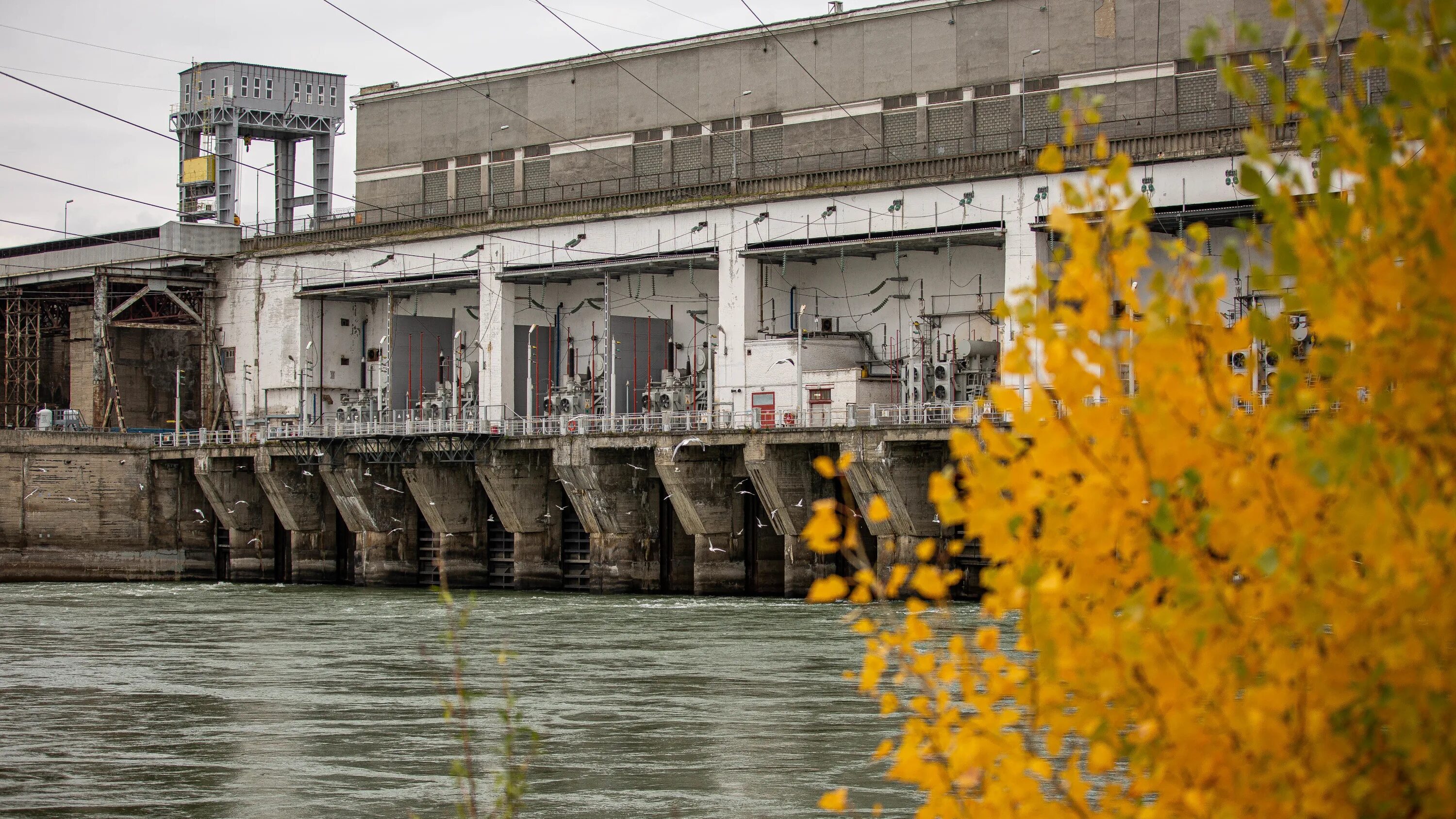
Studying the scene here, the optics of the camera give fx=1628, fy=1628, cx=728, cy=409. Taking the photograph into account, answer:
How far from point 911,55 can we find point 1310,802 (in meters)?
56.3

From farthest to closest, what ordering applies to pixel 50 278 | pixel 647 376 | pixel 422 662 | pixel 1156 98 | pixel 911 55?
pixel 50 278
pixel 647 376
pixel 911 55
pixel 1156 98
pixel 422 662

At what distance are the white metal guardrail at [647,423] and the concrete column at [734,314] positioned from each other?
2.94ft

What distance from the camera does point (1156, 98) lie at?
53.7m

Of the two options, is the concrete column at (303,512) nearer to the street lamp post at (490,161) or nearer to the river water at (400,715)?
the street lamp post at (490,161)

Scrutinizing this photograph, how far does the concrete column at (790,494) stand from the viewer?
5078cm

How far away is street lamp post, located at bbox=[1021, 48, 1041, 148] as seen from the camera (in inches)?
2201

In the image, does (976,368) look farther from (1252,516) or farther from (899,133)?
(1252,516)

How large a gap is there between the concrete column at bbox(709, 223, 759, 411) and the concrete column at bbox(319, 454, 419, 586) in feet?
44.9

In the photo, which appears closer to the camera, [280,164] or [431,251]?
[431,251]

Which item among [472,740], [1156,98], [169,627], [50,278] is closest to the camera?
[472,740]

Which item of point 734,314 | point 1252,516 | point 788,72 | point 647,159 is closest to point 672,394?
point 734,314

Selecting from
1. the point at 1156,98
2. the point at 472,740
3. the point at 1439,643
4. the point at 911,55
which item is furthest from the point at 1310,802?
the point at 911,55

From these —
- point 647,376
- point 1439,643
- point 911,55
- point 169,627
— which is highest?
point 911,55

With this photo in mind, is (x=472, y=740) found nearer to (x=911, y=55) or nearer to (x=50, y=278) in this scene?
(x=911, y=55)
